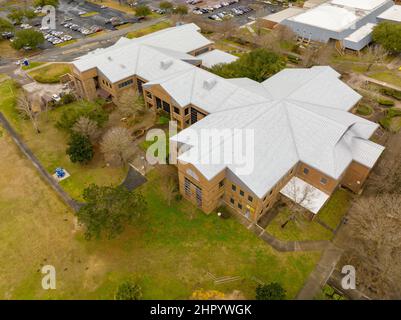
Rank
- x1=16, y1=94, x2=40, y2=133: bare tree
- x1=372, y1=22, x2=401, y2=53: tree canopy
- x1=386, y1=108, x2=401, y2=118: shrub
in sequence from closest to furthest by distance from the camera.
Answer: x1=16, y1=94, x2=40, y2=133: bare tree
x1=386, y1=108, x2=401, y2=118: shrub
x1=372, y1=22, x2=401, y2=53: tree canopy

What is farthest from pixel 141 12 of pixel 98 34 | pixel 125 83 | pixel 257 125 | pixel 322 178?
pixel 322 178

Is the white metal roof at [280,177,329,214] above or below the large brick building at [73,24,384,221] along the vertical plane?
below

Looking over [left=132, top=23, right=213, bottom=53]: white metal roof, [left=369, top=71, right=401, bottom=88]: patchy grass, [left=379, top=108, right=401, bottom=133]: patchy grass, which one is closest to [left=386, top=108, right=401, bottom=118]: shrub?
[left=379, top=108, right=401, bottom=133]: patchy grass

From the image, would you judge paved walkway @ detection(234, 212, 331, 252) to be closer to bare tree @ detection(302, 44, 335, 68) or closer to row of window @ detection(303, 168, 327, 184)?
row of window @ detection(303, 168, 327, 184)

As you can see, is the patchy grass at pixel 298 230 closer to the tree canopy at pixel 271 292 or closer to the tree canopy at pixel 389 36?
the tree canopy at pixel 271 292

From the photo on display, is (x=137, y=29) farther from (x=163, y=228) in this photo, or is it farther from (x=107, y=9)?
(x=163, y=228)

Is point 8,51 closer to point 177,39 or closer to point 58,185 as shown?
point 177,39

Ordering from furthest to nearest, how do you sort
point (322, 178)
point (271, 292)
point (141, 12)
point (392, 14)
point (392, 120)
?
point (141, 12), point (392, 14), point (392, 120), point (322, 178), point (271, 292)
